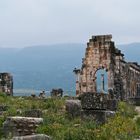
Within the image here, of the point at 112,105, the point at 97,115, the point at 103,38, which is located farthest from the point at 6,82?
the point at 97,115

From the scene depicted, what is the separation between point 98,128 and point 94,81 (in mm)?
30045

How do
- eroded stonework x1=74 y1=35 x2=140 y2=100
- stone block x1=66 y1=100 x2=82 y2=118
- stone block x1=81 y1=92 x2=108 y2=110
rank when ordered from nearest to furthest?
stone block x1=81 y1=92 x2=108 y2=110, stone block x1=66 y1=100 x2=82 y2=118, eroded stonework x1=74 y1=35 x2=140 y2=100

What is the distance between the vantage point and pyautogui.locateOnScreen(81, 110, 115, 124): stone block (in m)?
20.9

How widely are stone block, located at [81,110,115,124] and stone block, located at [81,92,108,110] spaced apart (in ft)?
0.68

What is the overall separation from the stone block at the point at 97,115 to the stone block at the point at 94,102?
0.68 feet

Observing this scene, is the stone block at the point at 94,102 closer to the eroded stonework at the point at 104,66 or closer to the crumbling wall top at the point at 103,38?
the eroded stonework at the point at 104,66

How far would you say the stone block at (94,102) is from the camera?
21641 millimetres

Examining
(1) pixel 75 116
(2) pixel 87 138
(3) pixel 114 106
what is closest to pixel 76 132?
(2) pixel 87 138

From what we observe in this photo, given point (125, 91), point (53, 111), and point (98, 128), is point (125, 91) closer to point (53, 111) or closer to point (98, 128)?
point (53, 111)

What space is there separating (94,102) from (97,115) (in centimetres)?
56

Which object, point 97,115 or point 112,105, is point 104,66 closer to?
point 112,105

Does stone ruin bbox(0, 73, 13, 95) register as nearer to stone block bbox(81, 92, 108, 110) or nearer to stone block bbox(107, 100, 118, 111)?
stone block bbox(107, 100, 118, 111)

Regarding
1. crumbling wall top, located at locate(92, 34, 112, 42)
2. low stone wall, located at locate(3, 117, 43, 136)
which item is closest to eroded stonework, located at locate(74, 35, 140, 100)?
crumbling wall top, located at locate(92, 34, 112, 42)

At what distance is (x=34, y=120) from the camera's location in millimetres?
17703
